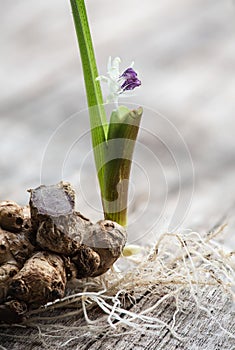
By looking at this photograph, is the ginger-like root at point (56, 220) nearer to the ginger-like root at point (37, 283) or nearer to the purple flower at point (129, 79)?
the ginger-like root at point (37, 283)

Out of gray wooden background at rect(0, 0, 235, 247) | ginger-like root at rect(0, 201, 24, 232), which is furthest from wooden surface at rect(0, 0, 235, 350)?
ginger-like root at rect(0, 201, 24, 232)

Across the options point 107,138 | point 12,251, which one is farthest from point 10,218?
point 107,138

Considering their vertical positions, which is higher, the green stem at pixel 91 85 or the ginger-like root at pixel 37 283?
the green stem at pixel 91 85

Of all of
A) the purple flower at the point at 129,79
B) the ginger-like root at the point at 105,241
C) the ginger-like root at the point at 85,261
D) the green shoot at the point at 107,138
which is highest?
the purple flower at the point at 129,79

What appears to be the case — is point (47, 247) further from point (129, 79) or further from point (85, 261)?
point (129, 79)

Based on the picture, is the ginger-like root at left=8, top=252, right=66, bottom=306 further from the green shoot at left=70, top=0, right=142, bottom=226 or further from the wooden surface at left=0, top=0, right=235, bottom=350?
the green shoot at left=70, top=0, right=142, bottom=226

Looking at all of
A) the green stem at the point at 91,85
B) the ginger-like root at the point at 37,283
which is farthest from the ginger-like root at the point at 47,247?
the green stem at the point at 91,85
